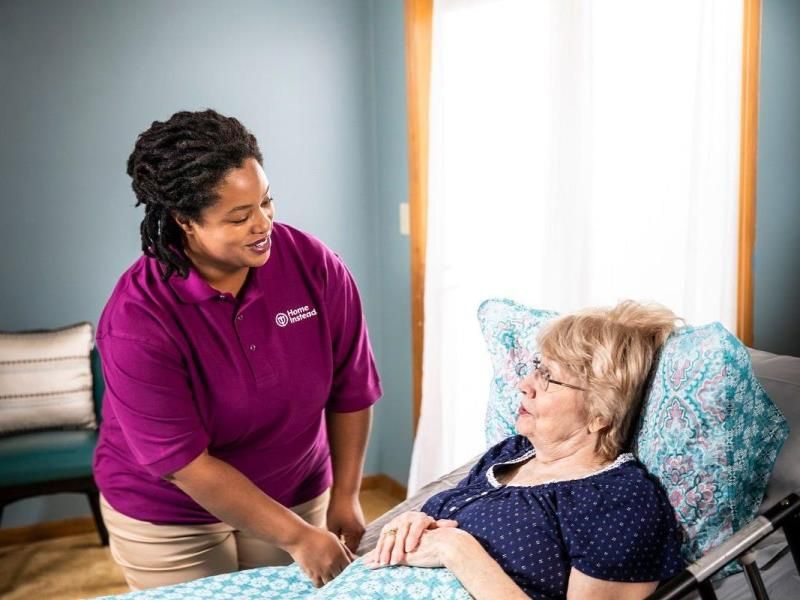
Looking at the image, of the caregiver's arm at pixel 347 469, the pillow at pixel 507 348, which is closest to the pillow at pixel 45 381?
the caregiver's arm at pixel 347 469

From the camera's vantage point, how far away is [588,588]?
129cm

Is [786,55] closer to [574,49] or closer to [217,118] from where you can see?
[574,49]

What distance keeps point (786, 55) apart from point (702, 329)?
74cm

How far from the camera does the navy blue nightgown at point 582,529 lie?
51.4 inches

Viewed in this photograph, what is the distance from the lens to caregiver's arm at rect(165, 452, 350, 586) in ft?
5.23

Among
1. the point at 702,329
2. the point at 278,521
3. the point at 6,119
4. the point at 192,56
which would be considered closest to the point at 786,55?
the point at 702,329

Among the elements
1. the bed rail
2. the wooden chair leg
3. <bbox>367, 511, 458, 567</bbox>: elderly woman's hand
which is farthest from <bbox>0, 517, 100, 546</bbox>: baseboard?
the bed rail

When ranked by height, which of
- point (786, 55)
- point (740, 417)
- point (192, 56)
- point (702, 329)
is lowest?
point (740, 417)

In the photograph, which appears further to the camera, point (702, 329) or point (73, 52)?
point (73, 52)

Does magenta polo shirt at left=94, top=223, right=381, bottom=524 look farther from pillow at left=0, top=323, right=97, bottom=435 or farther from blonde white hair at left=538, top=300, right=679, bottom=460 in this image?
pillow at left=0, top=323, right=97, bottom=435

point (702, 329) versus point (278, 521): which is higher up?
point (702, 329)

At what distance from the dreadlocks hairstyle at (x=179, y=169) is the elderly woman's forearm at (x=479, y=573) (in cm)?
69

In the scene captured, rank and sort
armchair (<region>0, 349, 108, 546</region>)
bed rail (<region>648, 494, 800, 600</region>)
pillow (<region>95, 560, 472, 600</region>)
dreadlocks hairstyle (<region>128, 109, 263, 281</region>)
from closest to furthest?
bed rail (<region>648, 494, 800, 600</region>), pillow (<region>95, 560, 472, 600</region>), dreadlocks hairstyle (<region>128, 109, 263, 281</region>), armchair (<region>0, 349, 108, 546</region>)

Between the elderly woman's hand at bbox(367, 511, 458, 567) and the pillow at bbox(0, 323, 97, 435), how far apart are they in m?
1.98
